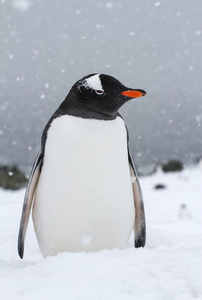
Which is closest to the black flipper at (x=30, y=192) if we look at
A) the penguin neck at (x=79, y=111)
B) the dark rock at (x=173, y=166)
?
the penguin neck at (x=79, y=111)

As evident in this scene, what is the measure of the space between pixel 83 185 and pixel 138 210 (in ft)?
2.09

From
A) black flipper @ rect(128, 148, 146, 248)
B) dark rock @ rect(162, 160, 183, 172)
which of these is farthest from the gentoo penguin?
dark rock @ rect(162, 160, 183, 172)

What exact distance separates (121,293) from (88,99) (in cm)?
120

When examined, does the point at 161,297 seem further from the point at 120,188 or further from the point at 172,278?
the point at 120,188

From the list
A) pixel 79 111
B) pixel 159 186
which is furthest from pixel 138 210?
pixel 159 186

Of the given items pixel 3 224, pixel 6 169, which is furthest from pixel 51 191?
pixel 6 169

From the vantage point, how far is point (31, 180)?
2275 millimetres

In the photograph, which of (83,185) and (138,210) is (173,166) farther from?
(83,185)

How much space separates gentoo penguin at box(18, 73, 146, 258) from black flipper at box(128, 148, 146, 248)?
276 millimetres

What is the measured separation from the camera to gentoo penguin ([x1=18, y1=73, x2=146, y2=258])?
6.80 ft

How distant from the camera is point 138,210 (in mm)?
2543

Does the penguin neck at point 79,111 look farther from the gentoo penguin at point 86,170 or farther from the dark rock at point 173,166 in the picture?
the dark rock at point 173,166

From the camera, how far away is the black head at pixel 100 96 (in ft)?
6.87

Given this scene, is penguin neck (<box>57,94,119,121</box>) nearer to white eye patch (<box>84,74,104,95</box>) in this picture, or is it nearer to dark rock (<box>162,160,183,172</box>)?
white eye patch (<box>84,74,104,95</box>)
